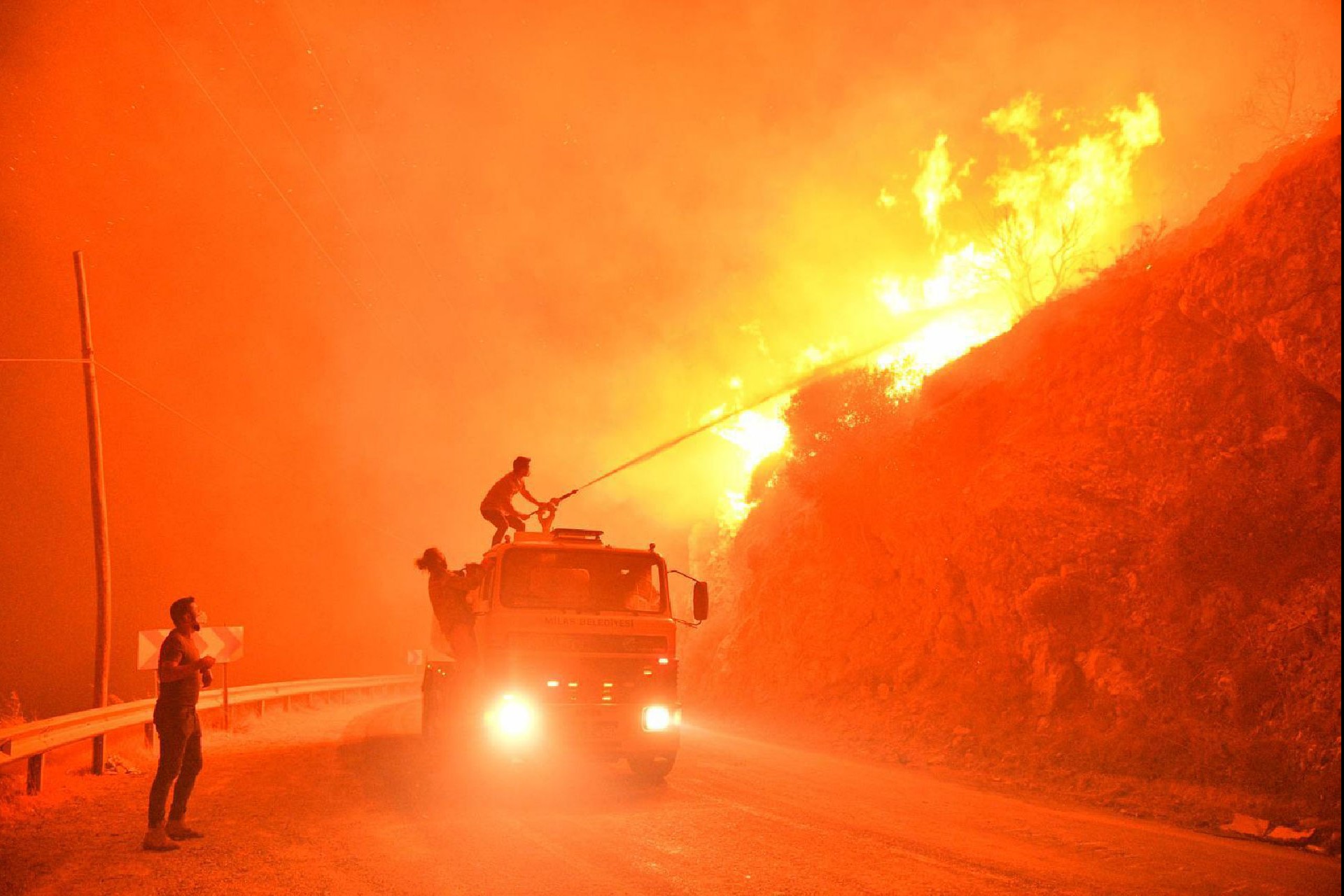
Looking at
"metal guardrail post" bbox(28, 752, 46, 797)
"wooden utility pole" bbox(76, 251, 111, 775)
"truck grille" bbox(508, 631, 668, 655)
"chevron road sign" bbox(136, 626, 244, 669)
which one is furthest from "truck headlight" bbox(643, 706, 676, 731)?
"wooden utility pole" bbox(76, 251, 111, 775)

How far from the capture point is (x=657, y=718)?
412 inches

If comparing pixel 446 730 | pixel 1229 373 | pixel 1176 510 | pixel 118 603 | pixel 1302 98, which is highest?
pixel 1302 98

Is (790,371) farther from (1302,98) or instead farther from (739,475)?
(1302,98)

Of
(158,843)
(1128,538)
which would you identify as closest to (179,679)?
(158,843)

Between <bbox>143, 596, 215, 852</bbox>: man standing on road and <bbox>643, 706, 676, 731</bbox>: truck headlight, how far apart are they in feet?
16.2

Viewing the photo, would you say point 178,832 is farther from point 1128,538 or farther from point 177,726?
point 1128,538

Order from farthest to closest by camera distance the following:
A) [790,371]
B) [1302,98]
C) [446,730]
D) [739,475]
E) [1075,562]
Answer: [739,475], [790,371], [1302,98], [1075,562], [446,730]

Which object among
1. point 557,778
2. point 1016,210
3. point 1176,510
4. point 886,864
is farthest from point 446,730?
point 1016,210

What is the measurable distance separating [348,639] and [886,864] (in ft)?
407

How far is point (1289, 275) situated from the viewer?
1171 cm

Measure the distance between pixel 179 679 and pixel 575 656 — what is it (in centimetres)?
434

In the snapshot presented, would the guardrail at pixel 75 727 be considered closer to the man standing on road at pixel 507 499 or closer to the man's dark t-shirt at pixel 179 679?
the man's dark t-shirt at pixel 179 679

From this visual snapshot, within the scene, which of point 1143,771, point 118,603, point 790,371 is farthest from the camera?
point 118,603

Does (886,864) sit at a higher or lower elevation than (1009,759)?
higher
